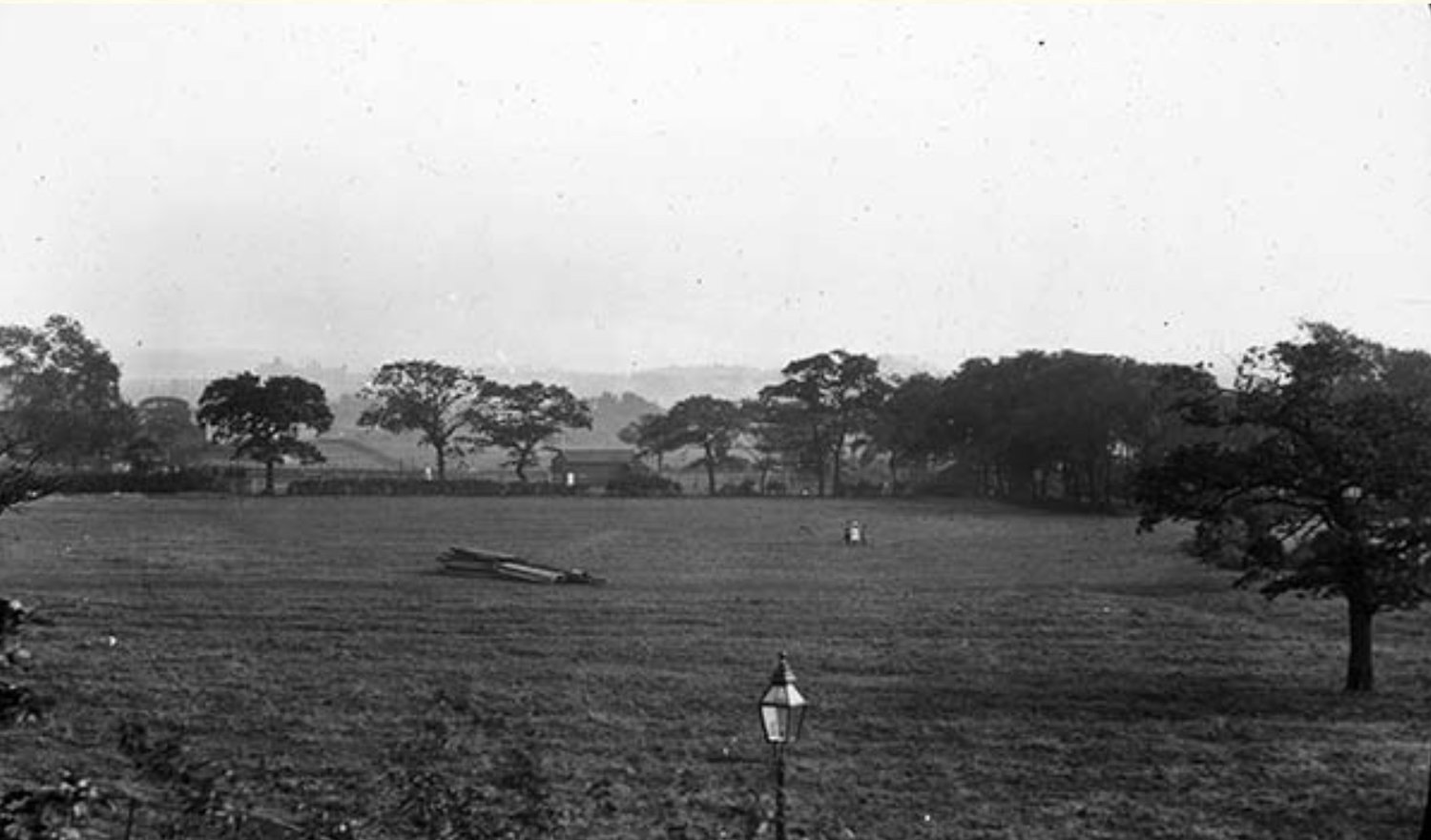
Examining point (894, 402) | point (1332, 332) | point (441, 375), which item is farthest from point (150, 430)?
point (1332, 332)

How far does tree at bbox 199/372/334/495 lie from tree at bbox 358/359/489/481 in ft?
51.6

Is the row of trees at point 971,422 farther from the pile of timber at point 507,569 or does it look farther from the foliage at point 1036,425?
the pile of timber at point 507,569

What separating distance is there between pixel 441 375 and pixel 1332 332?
66.0 metres

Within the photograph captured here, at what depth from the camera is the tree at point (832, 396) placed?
323 feet

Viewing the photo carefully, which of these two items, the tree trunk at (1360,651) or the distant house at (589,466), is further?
the distant house at (589,466)

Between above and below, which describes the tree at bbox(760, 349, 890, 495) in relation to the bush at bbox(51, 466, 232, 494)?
above

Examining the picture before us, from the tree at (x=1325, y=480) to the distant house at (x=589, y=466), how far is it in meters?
82.0

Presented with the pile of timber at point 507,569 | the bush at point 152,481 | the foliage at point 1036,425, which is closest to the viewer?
the pile of timber at point 507,569

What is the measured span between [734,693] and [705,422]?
8427cm

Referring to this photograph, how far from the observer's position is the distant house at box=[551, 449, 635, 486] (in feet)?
344

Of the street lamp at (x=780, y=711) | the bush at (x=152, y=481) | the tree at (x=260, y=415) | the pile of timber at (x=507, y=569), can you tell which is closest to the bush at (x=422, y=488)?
the tree at (x=260, y=415)

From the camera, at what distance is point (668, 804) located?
14.1m

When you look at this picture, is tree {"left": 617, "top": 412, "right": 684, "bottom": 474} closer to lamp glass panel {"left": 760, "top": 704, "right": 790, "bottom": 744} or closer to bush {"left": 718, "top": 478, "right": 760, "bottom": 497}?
bush {"left": 718, "top": 478, "right": 760, "bottom": 497}

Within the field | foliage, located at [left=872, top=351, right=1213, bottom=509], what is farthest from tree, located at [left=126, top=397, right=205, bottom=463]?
the field
